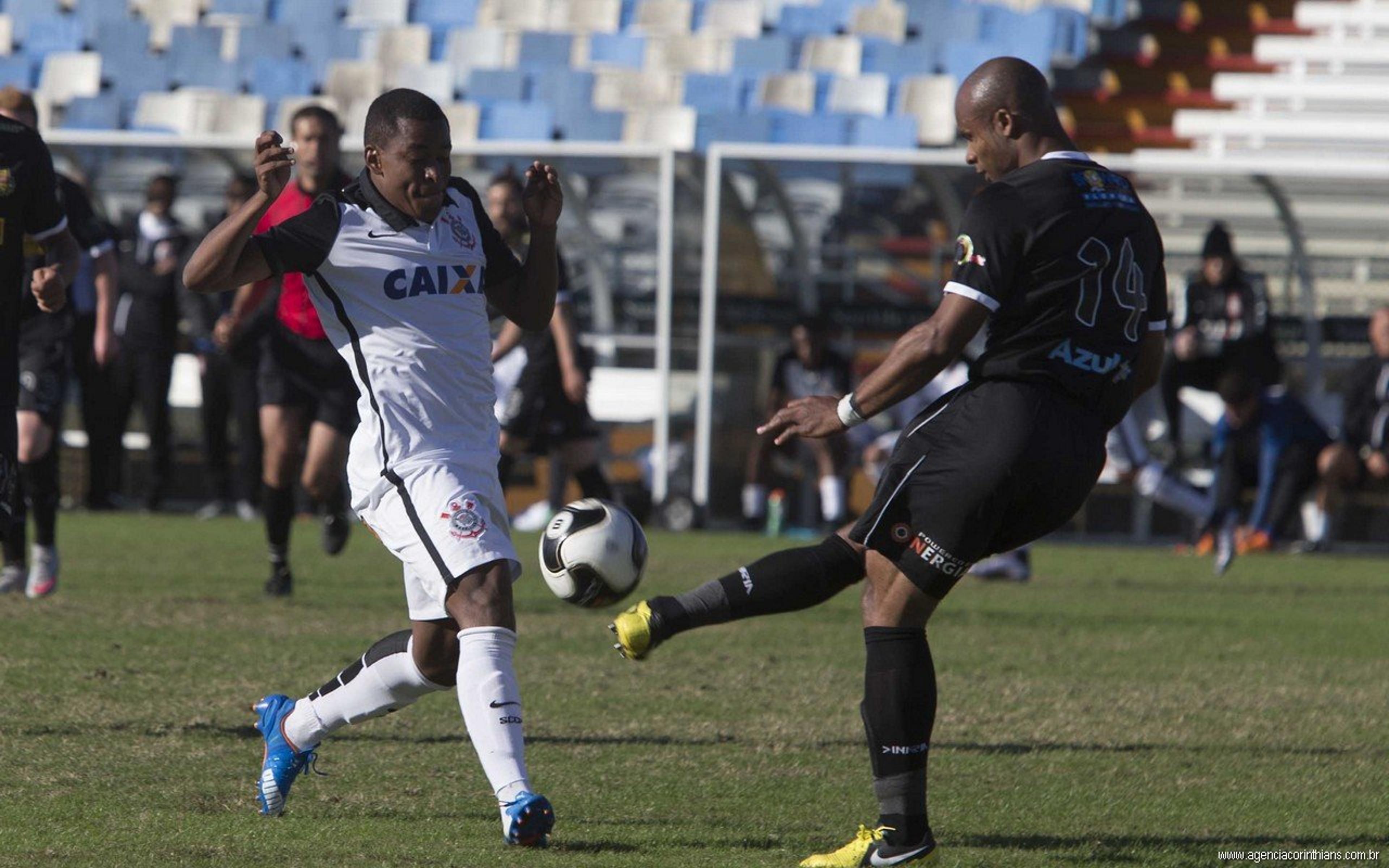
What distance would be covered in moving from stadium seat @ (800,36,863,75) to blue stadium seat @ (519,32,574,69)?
2474mm

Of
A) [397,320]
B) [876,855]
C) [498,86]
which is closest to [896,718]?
[876,855]

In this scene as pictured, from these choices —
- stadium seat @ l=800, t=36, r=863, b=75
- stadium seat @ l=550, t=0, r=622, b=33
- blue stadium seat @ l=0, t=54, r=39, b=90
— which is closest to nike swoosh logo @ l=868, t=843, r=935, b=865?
stadium seat @ l=800, t=36, r=863, b=75

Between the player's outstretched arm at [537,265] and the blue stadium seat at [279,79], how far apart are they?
50.4 feet

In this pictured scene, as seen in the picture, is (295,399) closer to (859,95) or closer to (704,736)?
(704,736)

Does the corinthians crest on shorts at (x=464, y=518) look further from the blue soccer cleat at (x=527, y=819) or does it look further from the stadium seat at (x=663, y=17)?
the stadium seat at (x=663, y=17)

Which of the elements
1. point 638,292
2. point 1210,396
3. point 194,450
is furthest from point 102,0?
point 1210,396

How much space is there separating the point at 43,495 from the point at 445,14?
12.8 meters

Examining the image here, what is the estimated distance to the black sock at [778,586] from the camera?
5152 millimetres

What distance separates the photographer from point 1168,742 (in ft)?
22.0

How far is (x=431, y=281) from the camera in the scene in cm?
500

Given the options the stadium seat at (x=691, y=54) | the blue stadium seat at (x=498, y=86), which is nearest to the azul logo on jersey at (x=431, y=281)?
the blue stadium seat at (x=498, y=86)

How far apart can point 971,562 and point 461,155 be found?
39.1ft

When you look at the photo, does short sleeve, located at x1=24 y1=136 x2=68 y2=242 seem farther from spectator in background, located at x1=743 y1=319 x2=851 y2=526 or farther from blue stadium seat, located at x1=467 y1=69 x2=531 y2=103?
blue stadium seat, located at x1=467 y1=69 x2=531 y2=103

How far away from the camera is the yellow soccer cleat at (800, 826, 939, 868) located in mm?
4574
